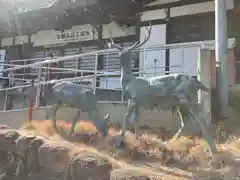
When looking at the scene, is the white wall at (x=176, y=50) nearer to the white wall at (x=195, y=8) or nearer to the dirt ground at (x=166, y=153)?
the white wall at (x=195, y=8)

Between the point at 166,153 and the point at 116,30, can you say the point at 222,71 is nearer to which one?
the point at 166,153

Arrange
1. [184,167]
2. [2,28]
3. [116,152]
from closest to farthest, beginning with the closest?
[184,167], [116,152], [2,28]

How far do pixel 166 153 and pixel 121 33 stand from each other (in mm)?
8872

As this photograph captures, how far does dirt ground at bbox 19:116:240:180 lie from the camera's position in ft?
18.4

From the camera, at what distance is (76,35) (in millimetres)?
16109

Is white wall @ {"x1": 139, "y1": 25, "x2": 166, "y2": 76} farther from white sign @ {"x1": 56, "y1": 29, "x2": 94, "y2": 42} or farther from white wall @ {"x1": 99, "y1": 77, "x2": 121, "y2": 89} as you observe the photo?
white sign @ {"x1": 56, "y1": 29, "x2": 94, "y2": 42}

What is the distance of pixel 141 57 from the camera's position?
543 inches

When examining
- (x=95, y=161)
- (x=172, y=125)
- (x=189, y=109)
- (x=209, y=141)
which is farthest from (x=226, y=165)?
(x=172, y=125)

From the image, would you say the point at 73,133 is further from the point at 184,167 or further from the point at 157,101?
the point at 184,167

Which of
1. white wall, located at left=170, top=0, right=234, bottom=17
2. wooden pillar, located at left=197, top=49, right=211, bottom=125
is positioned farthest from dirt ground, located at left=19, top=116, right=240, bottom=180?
white wall, located at left=170, top=0, right=234, bottom=17

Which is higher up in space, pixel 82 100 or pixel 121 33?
pixel 121 33

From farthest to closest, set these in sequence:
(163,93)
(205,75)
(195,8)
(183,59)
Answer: (195,8)
(183,59)
(205,75)
(163,93)

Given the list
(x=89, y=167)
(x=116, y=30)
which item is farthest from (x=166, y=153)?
(x=116, y=30)

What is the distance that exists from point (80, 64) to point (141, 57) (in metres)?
3.43
